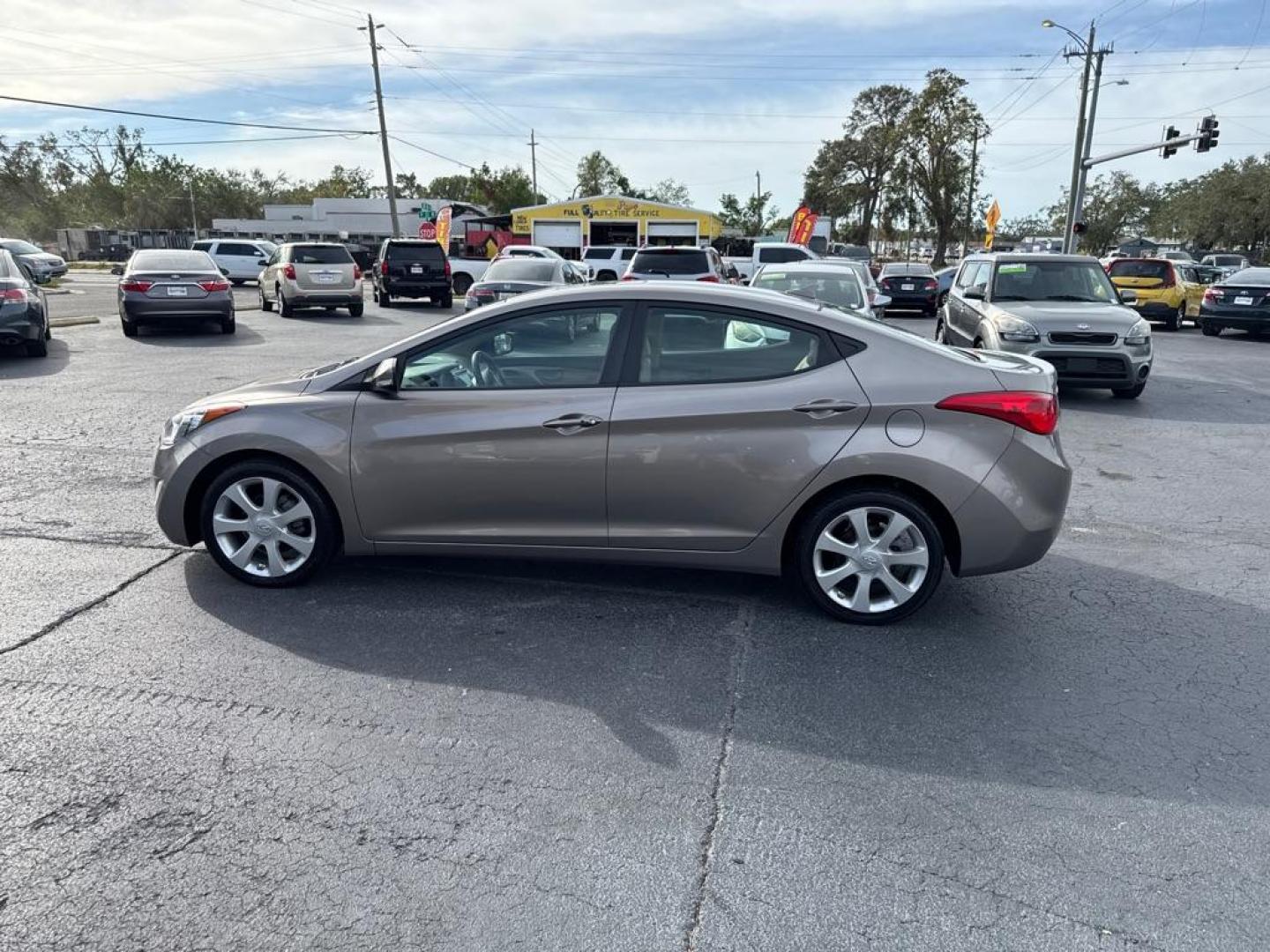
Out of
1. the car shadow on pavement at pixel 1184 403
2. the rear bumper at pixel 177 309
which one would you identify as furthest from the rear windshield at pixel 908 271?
the rear bumper at pixel 177 309

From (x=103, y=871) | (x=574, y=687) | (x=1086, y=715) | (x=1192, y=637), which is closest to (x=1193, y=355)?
(x=1192, y=637)

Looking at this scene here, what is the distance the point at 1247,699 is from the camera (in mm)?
3768

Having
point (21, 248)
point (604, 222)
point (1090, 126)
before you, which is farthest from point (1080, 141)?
point (21, 248)

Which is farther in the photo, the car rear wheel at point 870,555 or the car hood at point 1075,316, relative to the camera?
the car hood at point 1075,316

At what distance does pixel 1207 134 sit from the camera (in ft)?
84.4

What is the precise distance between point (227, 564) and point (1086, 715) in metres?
4.10

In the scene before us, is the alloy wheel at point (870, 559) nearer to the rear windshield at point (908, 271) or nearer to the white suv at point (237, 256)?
the rear windshield at point (908, 271)

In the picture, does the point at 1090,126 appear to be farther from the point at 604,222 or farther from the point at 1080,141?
the point at 604,222

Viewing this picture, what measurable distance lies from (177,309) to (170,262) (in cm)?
129

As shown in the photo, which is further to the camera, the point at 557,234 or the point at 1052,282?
the point at 557,234

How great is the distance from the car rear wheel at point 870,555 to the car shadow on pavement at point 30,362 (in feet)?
36.5

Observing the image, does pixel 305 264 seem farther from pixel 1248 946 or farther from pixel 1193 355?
pixel 1248 946

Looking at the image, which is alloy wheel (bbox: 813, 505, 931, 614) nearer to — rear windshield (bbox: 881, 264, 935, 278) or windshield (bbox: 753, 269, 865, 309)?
windshield (bbox: 753, 269, 865, 309)

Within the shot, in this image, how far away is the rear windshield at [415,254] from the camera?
82.8ft
